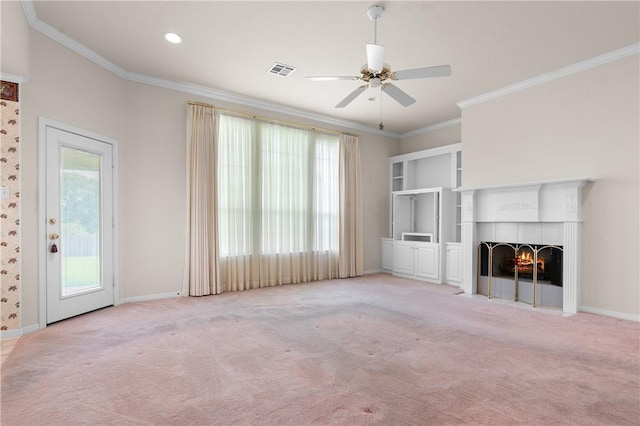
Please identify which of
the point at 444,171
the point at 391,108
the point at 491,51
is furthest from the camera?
the point at 444,171

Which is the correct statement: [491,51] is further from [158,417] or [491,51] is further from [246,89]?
[158,417]

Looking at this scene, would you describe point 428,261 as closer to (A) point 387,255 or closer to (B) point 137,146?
(A) point 387,255

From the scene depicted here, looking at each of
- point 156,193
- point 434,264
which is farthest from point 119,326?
point 434,264

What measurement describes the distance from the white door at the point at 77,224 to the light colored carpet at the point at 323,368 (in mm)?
291

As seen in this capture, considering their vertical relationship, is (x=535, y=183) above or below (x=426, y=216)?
above

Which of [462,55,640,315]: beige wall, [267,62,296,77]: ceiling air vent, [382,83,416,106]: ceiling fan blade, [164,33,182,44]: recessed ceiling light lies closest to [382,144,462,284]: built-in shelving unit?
[462,55,640,315]: beige wall

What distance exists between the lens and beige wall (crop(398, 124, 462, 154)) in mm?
6828

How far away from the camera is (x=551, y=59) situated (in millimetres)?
4270

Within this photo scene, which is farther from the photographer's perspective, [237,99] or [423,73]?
[237,99]

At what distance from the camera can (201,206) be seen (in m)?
5.16

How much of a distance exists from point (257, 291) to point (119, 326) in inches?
84.6

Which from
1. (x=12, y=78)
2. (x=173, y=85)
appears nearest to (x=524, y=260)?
(x=173, y=85)

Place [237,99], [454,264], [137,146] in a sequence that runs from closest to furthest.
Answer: [137,146], [237,99], [454,264]

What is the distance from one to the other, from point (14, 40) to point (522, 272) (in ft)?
21.8
